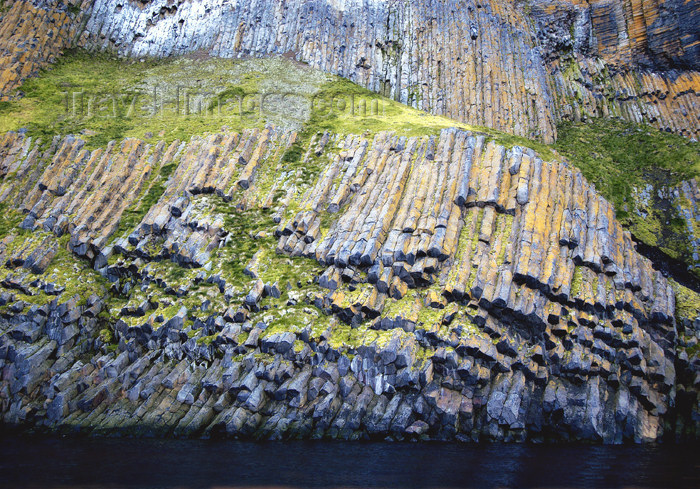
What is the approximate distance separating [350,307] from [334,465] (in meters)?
4.97

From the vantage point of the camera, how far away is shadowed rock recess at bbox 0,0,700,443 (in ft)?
47.9

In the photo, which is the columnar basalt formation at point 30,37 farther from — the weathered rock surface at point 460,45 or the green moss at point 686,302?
the green moss at point 686,302

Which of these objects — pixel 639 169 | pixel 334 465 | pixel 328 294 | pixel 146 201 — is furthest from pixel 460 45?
pixel 334 465

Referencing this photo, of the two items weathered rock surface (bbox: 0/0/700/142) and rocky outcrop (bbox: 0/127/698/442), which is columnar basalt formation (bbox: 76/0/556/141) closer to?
weathered rock surface (bbox: 0/0/700/142)

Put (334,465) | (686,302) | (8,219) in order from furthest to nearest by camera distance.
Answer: (8,219) < (686,302) < (334,465)

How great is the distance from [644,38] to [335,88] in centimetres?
2109

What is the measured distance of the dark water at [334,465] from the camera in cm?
1197

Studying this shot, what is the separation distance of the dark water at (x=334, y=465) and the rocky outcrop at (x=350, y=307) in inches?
25.9

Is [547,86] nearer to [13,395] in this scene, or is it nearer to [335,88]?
[335,88]

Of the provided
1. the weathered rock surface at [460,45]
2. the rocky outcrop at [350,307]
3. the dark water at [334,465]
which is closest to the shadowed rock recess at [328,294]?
the rocky outcrop at [350,307]

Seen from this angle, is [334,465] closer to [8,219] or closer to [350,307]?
[350,307]

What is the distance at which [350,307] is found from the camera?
634 inches

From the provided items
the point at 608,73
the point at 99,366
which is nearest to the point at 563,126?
the point at 608,73

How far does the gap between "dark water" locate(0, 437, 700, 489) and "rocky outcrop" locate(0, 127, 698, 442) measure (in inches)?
25.9
